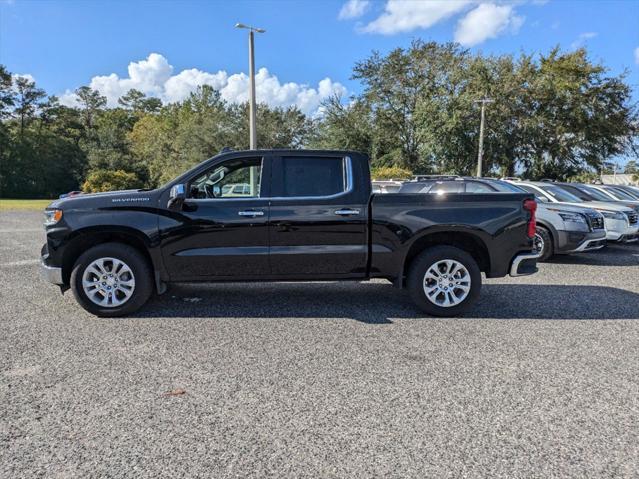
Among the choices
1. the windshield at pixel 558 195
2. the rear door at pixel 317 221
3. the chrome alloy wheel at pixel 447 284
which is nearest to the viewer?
the rear door at pixel 317 221

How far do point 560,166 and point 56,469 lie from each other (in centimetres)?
3654

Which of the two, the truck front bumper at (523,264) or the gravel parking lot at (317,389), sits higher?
the truck front bumper at (523,264)

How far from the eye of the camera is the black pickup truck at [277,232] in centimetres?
542

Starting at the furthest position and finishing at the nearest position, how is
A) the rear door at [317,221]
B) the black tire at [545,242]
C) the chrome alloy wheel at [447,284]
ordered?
the black tire at [545,242]
the chrome alloy wheel at [447,284]
the rear door at [317,221]

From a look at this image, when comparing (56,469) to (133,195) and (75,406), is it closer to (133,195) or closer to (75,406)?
(75,406)

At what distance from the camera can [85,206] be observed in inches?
213

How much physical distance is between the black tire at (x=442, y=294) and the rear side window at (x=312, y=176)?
4.15 ft

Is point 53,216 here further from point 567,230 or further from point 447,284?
point 567,230

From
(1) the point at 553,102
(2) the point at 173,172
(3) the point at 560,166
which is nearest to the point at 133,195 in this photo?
(1) the point at 553,102

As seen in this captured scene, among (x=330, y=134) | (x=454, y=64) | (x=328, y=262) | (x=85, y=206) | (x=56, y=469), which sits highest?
(x=454, y=64)

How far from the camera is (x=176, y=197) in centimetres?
535

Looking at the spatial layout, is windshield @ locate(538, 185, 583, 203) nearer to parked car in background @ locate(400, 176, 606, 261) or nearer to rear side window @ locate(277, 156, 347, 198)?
parked car in background @ locate(400, 176, 606, 261)

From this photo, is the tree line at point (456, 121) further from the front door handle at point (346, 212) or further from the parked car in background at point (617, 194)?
the front door handle at point (346, 212)

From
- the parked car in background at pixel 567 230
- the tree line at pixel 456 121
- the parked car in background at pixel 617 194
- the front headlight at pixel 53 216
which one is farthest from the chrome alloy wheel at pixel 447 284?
the tree line at pixel 456 121
